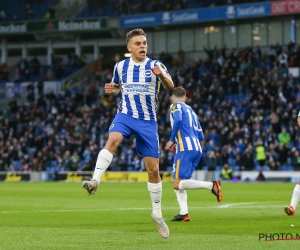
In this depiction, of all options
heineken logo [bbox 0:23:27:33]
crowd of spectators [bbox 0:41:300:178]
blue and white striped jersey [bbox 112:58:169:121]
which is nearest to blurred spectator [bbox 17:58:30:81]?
heineken logo [bbox 0:23:27:33]

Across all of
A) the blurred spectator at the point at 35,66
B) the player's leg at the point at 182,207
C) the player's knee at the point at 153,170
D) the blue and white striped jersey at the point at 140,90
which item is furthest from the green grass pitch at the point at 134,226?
the blurred spectator at the point at 35,66

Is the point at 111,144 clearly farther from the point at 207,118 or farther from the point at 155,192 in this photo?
the point at 207,118

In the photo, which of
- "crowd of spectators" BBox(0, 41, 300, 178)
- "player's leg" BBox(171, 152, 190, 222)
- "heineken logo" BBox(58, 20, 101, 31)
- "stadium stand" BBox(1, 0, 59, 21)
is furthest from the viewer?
"stadium stand" BBox(1, 0, 59, 21)

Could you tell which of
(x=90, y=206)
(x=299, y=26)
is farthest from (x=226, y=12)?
(x=90, y=206)

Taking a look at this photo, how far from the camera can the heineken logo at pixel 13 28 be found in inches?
2366

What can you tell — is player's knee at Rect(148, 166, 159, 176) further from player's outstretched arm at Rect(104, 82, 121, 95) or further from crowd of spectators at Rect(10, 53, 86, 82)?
crowd of spectators at Rect(10, 53, 86, 82)

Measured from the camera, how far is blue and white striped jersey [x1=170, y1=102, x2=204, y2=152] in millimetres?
14414

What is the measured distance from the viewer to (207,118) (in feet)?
135

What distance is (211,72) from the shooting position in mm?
46656

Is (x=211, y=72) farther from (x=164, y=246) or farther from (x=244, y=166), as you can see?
(x=164, y=246)

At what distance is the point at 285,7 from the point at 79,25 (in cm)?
1721

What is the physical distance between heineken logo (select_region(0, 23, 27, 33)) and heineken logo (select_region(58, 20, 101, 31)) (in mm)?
3042

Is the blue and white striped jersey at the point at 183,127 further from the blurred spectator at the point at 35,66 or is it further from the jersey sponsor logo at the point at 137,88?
the blurred spectator at the point at 35,66

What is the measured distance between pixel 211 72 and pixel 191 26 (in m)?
9.52
